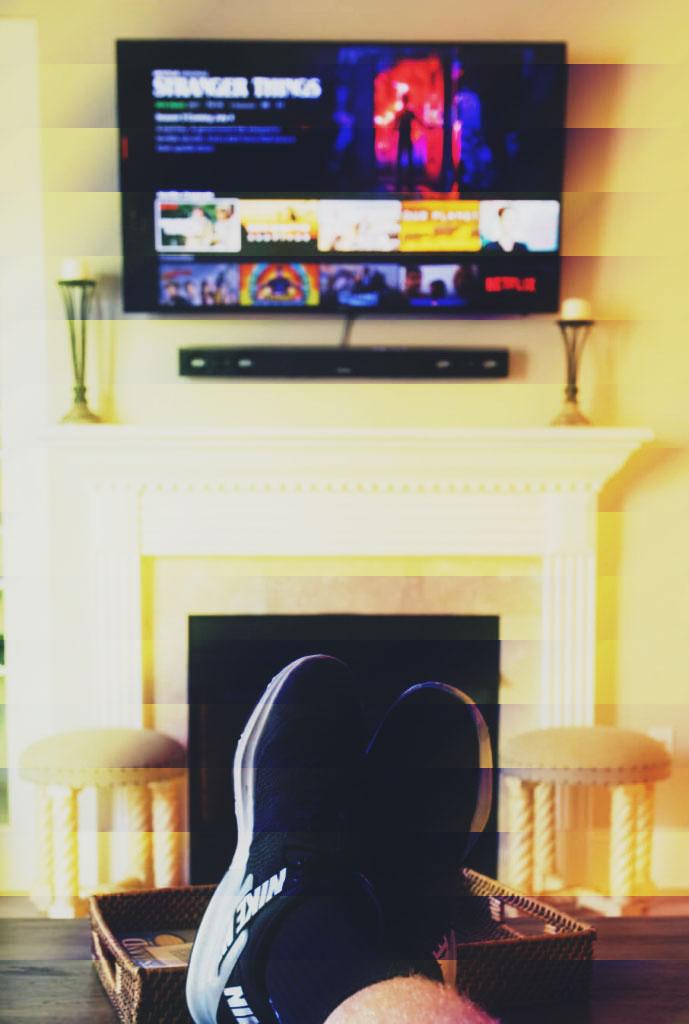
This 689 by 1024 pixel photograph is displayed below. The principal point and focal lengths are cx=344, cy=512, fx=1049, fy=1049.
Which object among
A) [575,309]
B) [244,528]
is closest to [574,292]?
[575,309]

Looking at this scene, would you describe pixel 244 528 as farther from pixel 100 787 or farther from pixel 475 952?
pixel 475 952

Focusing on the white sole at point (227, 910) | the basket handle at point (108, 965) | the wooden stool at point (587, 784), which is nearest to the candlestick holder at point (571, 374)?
the wooden stool at point (587, 784)

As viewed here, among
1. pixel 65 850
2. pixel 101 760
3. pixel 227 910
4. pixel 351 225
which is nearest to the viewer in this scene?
pixel 227 910

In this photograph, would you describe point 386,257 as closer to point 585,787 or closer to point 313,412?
point 313,412

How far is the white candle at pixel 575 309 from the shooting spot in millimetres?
2018

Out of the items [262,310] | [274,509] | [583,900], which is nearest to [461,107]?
[262,310]

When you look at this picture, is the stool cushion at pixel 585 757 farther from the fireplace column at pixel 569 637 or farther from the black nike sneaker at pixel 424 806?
the black nike sneaker at pixel 424 806

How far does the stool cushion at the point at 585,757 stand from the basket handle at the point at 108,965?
1.02m

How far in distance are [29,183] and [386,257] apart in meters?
0.71

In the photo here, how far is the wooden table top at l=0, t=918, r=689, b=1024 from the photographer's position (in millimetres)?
876

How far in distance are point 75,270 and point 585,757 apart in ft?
4.24

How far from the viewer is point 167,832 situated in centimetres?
196

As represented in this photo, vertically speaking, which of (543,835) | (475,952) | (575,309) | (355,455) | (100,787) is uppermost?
(575,309)

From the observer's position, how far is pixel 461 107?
1.98 metres
